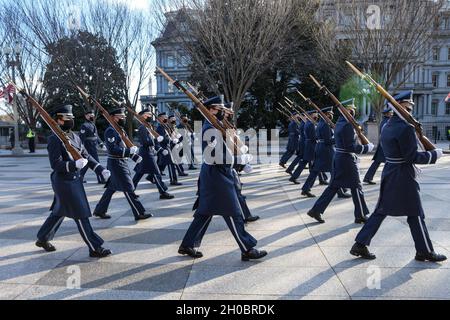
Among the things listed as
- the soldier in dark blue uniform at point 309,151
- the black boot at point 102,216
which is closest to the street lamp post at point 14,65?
the soldier in dark blue uniform at point 309,151

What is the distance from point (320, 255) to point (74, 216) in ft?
9.91

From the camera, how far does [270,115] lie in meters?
32.9

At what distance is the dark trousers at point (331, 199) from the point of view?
6273 millimetres

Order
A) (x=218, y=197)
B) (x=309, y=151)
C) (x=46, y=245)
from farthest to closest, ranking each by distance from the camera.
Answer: (x=309, y=151), (x=46, y=245), (x=218, y=197)

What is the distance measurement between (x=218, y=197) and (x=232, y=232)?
1.50 feet

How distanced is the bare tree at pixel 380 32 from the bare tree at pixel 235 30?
8.53ft

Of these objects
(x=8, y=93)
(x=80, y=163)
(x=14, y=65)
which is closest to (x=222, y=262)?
(x=80, y=163)

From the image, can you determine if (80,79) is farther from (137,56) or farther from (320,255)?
(320,255)

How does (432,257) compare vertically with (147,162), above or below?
below

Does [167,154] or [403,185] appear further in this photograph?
[167,154]

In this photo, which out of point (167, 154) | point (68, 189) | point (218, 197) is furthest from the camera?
point (167, 154)

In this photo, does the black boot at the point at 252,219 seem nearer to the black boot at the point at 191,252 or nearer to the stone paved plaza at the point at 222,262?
the stone paved plaza at the point at 222,262

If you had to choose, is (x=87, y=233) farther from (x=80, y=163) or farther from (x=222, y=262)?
(x=222, y=262)

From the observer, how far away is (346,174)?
6.31m
